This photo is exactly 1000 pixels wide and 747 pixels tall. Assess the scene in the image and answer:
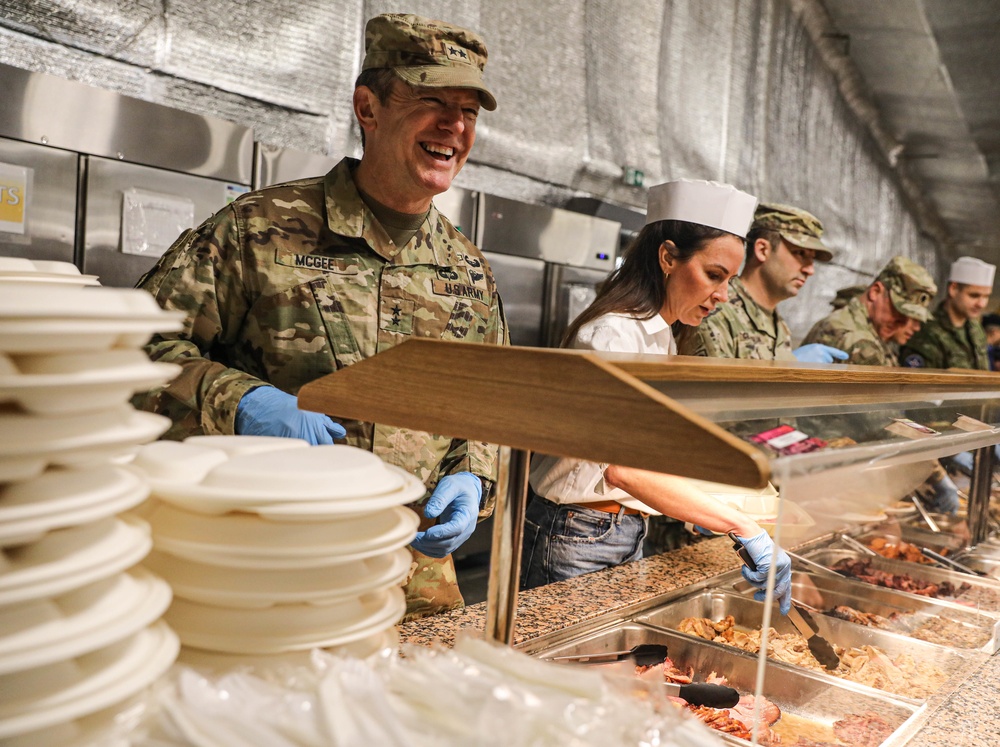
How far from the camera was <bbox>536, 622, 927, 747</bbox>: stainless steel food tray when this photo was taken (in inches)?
56.3

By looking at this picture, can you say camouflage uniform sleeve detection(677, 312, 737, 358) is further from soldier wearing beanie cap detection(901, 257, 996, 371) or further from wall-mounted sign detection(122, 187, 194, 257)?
soldier wearing beanie cap detection(901, 257, 996, 371)

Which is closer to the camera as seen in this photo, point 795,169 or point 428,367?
point 428,367

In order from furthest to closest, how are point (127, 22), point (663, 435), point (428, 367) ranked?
1. point (127, 22)
2. point (428, 367)
3. point (663, 435)

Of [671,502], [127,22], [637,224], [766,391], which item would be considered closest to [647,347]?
[671,502]

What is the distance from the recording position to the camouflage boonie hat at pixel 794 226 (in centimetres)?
389

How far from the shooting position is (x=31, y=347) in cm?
Answer: 62

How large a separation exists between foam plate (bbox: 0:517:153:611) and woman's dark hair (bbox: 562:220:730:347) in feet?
6.15

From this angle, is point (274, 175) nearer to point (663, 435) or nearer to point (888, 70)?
point (663, 435)

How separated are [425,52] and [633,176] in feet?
12.9

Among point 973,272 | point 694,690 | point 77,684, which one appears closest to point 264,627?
point 77,684

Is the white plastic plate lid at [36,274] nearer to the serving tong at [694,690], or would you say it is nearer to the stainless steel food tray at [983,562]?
the serving tong at [694,690]

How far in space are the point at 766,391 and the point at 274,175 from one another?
267cm

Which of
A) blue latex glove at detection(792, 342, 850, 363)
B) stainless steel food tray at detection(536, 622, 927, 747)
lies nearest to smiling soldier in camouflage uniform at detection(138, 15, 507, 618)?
stainless steel food tray at detection(536, 622, 927, 747)

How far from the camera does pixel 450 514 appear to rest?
5.22 ft
